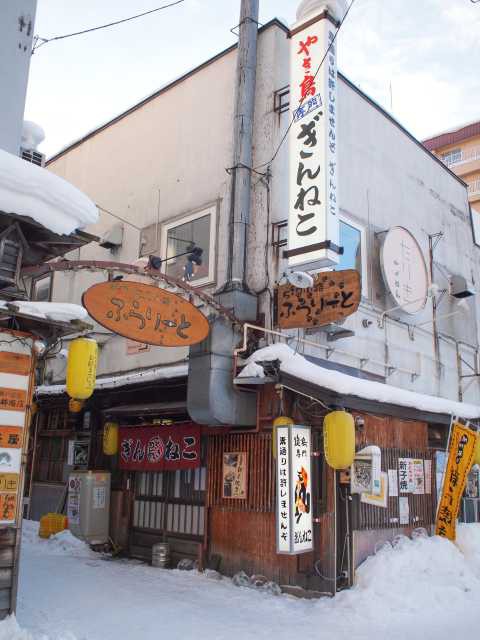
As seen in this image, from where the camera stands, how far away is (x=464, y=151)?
144ft

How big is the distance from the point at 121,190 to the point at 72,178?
11.4ft

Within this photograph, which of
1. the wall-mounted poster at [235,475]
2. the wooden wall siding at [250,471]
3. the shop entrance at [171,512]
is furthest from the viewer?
the shop entrance at [171,512]

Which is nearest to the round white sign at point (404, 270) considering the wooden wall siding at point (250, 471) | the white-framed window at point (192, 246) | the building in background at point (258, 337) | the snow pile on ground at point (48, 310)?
the building in background at point (258, 337)

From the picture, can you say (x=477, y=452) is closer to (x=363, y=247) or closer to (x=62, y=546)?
(x=363, y=247)

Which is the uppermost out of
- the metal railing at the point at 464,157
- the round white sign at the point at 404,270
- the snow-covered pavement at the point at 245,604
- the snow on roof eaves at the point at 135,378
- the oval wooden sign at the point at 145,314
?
the metal railing at the point at 464,157

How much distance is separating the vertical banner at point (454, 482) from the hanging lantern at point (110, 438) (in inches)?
334

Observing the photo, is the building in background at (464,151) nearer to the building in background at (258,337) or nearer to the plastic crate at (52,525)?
the building in background at (258,337)

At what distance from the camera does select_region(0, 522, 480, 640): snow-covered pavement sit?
895 cm

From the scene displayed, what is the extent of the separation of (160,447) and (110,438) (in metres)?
1.87

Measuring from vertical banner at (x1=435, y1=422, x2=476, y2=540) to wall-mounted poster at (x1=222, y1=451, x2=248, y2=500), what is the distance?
471cm

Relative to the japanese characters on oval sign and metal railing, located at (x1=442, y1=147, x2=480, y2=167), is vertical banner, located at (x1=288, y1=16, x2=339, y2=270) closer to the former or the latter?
the japanese characters on oval sign

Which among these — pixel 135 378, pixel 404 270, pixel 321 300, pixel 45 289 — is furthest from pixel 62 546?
pixel 404 270

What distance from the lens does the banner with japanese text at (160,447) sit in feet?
45.3

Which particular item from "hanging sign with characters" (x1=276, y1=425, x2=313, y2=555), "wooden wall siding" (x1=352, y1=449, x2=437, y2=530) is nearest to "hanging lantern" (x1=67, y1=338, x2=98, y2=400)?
"hanging sign with characters" (x1=276, y1=425, x2=313, y2=555)
